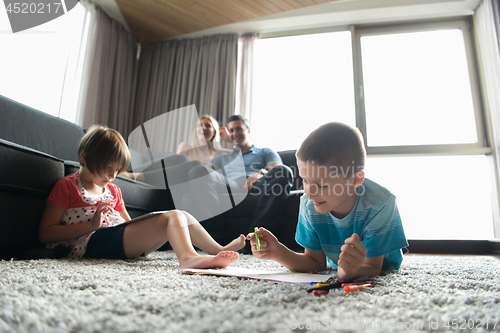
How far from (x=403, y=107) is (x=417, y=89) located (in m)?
0.23

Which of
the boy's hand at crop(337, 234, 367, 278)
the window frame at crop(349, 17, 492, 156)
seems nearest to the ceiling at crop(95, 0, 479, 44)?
the window frame at crop(349, 17, 492, 156)

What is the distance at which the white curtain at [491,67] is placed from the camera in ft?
8.27

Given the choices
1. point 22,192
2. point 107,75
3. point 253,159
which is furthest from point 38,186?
point 107,75

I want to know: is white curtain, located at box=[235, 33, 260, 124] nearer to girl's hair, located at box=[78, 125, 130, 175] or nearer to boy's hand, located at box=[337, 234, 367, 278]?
girl's hair, located at box=[78, 125, 130, 175]

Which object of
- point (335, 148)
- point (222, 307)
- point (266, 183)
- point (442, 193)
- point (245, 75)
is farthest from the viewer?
point (245, 75)

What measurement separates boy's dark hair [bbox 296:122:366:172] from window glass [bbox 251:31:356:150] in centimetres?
243

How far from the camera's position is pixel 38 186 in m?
1.02

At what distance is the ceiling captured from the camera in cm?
289

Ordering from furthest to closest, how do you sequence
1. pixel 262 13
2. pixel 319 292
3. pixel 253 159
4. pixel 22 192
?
pixel 262 13 → pixel 253 159 → pixel 22 192 → pixel 319 292

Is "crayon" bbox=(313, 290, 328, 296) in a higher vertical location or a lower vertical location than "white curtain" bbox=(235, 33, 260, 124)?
lower

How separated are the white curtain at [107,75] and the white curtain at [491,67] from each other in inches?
139

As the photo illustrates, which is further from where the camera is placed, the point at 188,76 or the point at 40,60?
the point at 188,76

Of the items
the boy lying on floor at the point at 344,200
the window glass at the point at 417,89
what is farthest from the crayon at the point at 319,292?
the window glass at the point at 417,89

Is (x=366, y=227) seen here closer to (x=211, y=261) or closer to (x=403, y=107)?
(x=211, y=261)
